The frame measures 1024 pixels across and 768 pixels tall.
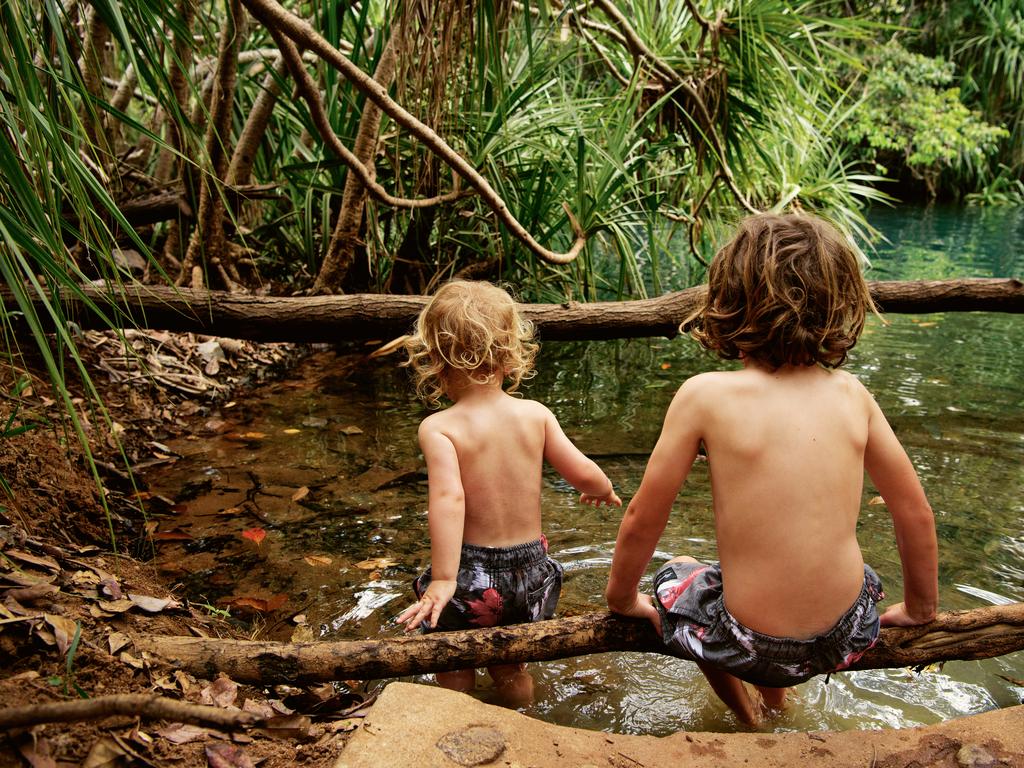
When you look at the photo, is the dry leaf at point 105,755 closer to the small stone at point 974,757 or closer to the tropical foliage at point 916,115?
the small stone at point 974,757

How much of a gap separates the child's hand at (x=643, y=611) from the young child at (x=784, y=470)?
23mm

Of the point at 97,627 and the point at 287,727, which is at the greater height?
the point at 97,627

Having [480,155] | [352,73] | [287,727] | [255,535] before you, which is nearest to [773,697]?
Result: [287,727]

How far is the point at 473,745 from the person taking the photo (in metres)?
1.47

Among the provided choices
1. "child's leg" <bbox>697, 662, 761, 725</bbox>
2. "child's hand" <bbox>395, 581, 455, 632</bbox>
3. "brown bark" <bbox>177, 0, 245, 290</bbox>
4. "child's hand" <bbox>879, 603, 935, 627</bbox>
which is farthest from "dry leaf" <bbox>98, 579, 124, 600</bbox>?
"brown bark" <bbox>177, 0, 245, 290</bbox>

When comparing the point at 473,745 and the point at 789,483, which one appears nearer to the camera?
the point at 473,745

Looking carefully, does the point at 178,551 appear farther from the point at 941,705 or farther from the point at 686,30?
the point at 686,30

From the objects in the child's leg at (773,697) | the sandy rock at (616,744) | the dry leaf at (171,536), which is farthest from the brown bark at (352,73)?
the child's leg at (773,697)

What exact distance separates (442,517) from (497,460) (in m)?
0.21

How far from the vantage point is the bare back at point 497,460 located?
6.82ft

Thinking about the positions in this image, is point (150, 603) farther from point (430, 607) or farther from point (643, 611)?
point (643, 611)

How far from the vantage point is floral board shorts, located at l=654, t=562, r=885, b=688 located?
1.77 metres

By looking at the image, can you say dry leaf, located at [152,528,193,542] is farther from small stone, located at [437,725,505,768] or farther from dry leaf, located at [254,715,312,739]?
small stone, located at [437,725,505,768]

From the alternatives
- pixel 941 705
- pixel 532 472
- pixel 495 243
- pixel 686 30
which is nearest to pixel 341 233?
pixel 495 243
